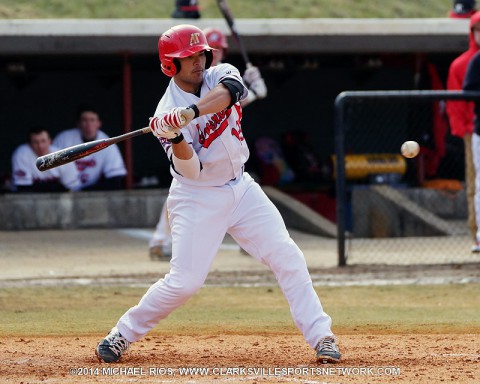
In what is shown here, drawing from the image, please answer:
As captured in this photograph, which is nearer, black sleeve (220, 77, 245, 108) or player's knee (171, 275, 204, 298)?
black sleeve (220, 77, 245, 108)

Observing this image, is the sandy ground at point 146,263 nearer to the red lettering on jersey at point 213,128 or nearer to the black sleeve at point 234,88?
the red lettering on jersey at point 213,128

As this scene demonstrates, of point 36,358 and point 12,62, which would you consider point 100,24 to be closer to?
point 12,62

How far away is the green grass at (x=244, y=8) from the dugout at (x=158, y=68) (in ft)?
14.1

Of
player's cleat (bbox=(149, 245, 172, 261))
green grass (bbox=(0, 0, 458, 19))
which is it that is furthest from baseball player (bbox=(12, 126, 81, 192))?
green grass (bbox=(0, 0, 458, 19))

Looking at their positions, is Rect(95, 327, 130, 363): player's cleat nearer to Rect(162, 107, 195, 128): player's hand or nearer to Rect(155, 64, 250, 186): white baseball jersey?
Rect(155, 64, 250, 186): white baseball jersey

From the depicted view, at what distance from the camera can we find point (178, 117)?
18.4ft

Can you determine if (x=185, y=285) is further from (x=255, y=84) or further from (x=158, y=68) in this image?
(x=158, y=68)

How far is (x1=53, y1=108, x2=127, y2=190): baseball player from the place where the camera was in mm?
13305

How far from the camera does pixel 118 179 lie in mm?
13961

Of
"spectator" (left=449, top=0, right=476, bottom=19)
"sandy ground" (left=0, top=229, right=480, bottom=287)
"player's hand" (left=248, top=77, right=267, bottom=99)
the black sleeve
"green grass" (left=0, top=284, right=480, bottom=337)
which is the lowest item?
"green grass" (left=0, top=284, right=480, bottom=337)

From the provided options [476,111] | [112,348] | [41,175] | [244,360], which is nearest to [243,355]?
[244,360]

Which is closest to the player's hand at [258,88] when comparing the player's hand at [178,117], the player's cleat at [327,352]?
the player's cleat at [327,352]

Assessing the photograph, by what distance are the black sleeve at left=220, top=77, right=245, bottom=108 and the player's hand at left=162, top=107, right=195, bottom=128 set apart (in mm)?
231

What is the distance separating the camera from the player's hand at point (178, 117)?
18.3 ft
